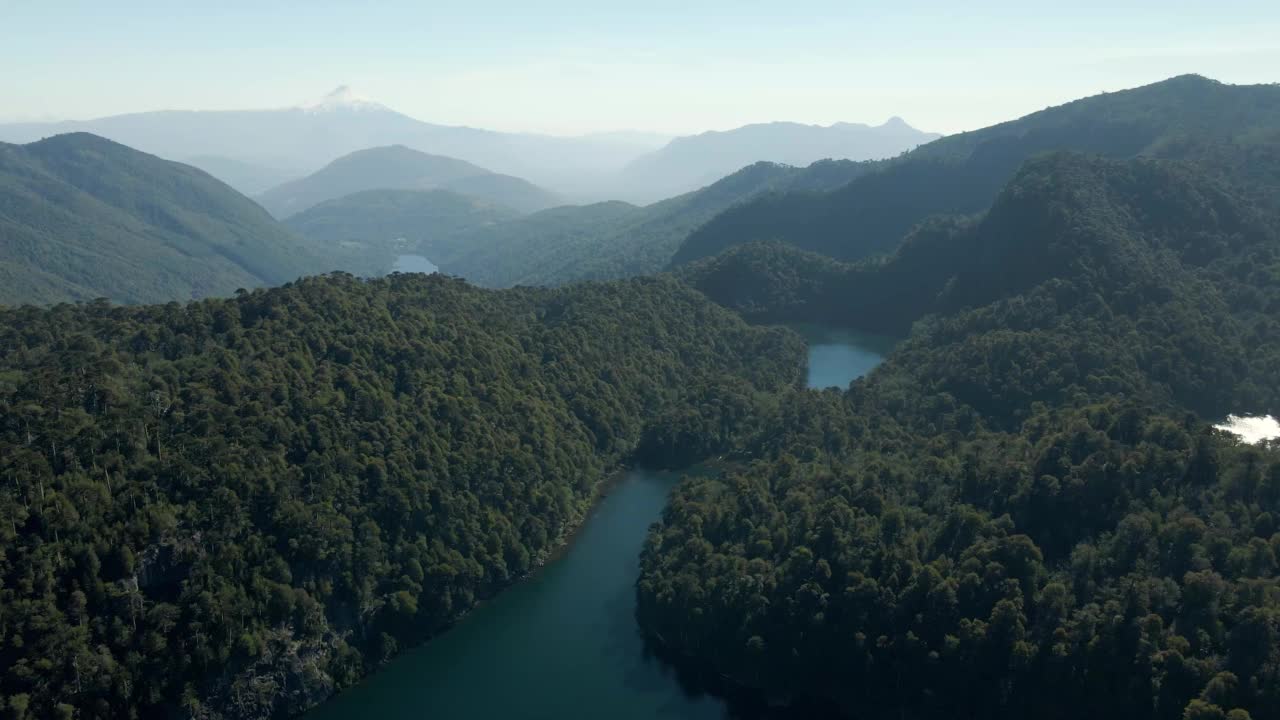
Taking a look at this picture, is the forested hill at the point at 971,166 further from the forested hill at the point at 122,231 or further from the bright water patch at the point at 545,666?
the bright water patch at the point at 545,666

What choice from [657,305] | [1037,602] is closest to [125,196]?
[657,305]

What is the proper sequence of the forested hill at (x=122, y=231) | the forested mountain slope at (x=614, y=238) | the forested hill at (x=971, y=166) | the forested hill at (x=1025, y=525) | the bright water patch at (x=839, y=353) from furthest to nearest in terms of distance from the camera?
the forested mountain slope at (x=614, y=238), the forested hill at (x=122, y=231), the forested hill at (x=971, y=166), the bright water patch at (x=839, y=353), the forested hill at (x=1025, y=525)

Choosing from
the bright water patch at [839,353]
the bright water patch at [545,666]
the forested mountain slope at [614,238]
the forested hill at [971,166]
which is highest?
the forested hill at [971,166]

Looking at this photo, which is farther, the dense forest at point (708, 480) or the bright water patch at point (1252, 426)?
the bright water patch at point (1252, 426)

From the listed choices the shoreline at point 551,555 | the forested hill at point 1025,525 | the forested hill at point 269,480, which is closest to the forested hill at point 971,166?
the forested hill at point 1025,525

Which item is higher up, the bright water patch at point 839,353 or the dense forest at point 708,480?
the dense forest at point 708,480

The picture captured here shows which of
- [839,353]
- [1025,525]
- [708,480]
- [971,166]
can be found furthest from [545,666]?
[971,166]

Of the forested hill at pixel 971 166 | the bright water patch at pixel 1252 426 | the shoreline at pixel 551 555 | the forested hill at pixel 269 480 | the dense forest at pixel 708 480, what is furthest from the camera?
the forested hill at pixel 971 166

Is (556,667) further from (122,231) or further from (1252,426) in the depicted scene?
(122,231)
